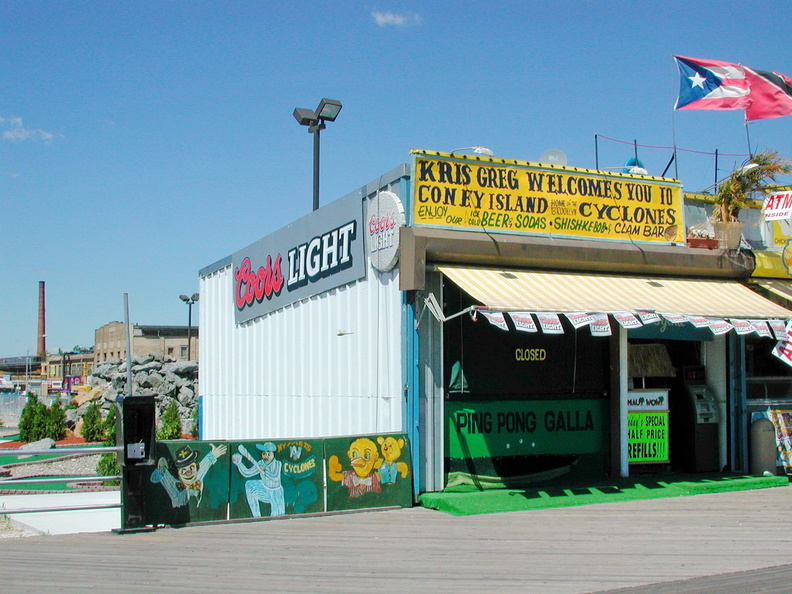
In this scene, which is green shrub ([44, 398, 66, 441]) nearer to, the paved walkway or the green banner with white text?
the paved walkway

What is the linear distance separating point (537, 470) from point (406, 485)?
2.24 m

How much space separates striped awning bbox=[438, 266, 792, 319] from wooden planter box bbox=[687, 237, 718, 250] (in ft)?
1.98

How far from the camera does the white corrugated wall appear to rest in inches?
478

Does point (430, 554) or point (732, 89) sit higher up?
point (732, 89)

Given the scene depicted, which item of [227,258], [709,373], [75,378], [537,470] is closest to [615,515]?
[537,470]

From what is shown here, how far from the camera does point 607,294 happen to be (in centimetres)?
1208

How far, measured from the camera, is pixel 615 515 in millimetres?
10430

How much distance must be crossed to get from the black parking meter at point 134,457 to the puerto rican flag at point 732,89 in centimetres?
1109

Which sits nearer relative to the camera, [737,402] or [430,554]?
[430,554]

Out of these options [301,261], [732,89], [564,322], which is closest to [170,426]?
[301,261]

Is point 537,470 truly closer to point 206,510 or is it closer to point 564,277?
point 564,277

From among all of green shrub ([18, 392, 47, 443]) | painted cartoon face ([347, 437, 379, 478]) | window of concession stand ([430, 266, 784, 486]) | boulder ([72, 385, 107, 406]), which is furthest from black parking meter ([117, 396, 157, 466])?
boulder ([72, 385, 107, 406])

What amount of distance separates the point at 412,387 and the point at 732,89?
29.7ft

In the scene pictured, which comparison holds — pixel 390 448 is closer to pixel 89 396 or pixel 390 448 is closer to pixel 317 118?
pixel 317 118
